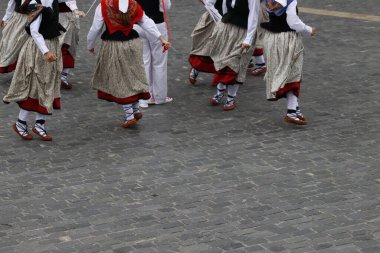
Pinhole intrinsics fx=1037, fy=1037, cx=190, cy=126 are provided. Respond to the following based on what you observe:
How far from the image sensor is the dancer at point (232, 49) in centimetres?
1182

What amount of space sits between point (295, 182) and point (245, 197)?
60 cm

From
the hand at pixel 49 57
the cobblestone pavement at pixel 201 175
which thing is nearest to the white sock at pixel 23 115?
the cobblestone pavement at pixel 201 175

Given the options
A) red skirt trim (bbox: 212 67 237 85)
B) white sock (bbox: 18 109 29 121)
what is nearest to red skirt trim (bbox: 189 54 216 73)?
red skirt trim (bbox: 212 67 237 85)

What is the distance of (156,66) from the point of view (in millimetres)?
12203

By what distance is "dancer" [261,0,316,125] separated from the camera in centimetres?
1107

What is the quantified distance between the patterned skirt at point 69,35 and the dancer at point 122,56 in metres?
1.75

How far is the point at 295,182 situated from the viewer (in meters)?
9.30

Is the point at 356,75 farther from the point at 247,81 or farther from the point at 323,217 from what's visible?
the point at 323,217

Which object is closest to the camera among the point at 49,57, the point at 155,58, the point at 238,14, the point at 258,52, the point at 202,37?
the point at 49,57

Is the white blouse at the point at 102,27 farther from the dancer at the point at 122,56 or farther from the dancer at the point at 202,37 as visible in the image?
the dancer at the point at 202,37

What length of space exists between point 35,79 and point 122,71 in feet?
3.26

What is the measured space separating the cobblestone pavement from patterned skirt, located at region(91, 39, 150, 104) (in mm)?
394

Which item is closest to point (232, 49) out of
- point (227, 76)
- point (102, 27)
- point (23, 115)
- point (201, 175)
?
point (227, 76)

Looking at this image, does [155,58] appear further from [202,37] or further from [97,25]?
[97,25]
